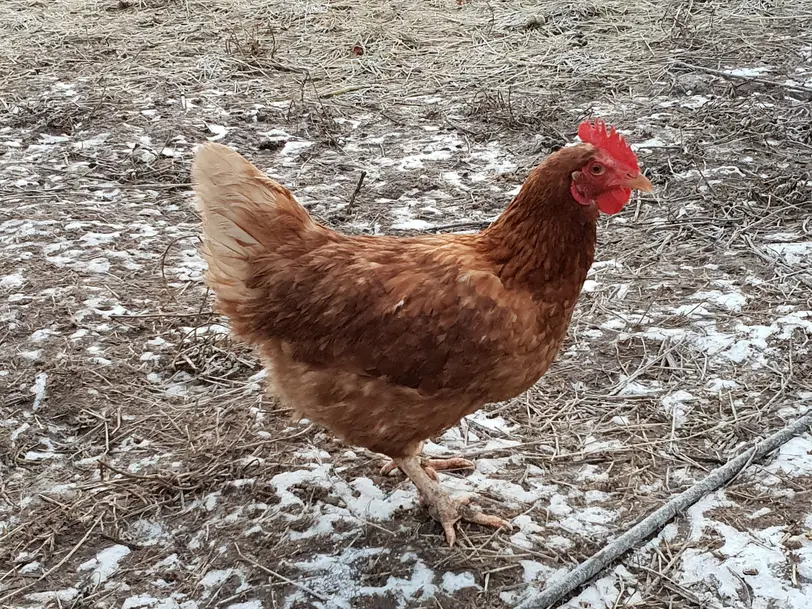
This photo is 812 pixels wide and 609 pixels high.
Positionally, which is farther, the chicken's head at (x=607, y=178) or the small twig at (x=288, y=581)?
the small twig at (x=288, y=581)

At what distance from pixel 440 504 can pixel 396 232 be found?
2181mm

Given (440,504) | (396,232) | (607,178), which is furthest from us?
(396,232)

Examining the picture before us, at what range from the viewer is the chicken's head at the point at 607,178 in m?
2.31

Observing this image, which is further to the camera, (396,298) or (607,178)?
(396,298)

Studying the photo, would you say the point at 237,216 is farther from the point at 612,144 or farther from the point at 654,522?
the point at 654,522

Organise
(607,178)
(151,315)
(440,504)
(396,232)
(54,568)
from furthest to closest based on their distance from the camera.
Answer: (396,232) < (151,315) < (440,504) < (54,568) < (607,178)

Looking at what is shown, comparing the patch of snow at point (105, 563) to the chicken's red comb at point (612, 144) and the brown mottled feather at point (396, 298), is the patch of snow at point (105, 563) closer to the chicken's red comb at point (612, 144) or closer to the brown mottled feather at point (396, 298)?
the brown mottled feather at point (396, 298)

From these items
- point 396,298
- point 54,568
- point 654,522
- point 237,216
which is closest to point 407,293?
point 396,298

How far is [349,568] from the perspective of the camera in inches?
99.5

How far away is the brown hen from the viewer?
2.36 m

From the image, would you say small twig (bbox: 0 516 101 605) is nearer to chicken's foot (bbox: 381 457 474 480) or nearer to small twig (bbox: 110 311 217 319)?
chicken's foot (bbox: 381 457 474 480)

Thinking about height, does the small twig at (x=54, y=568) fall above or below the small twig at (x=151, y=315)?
below

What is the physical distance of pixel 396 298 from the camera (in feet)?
7.90

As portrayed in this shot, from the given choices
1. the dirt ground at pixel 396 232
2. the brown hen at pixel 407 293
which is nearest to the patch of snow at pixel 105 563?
the dirt ground at pixel 396 232
